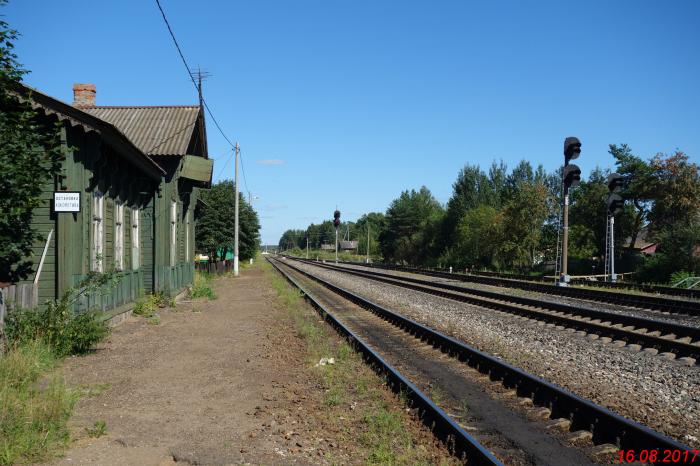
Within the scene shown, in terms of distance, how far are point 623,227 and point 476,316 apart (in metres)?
32.5

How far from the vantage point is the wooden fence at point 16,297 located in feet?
26.6

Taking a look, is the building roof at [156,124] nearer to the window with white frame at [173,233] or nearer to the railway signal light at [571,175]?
the window with white frame at [173,233]

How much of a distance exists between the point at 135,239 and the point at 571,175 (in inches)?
729

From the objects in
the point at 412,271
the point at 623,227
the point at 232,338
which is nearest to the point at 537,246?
the point at 623,227

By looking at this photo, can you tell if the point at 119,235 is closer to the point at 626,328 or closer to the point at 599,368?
the point at 599,368

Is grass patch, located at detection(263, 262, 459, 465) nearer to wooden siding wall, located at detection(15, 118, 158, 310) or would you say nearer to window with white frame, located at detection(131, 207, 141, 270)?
wooden siding wall, located at detection(15, 118, 158, 310)

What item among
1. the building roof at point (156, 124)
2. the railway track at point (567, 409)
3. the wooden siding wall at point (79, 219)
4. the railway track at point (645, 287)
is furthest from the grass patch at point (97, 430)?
the railway track at point (645, 287)

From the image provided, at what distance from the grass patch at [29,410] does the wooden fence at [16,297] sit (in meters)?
0.72

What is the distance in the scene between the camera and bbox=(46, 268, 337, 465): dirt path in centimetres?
534

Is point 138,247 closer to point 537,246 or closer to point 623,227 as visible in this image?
point 537,246

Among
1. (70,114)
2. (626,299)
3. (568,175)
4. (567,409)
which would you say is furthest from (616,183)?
(70,114)

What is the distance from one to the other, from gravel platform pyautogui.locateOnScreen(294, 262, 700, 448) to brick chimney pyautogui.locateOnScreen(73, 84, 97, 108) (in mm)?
14276

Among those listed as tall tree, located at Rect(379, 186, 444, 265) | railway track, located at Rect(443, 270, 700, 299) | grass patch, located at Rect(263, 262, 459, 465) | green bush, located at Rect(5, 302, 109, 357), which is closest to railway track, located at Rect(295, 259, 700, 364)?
grass patch, located at Rect(263, 262, 459, 465)

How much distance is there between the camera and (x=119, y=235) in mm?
14961
